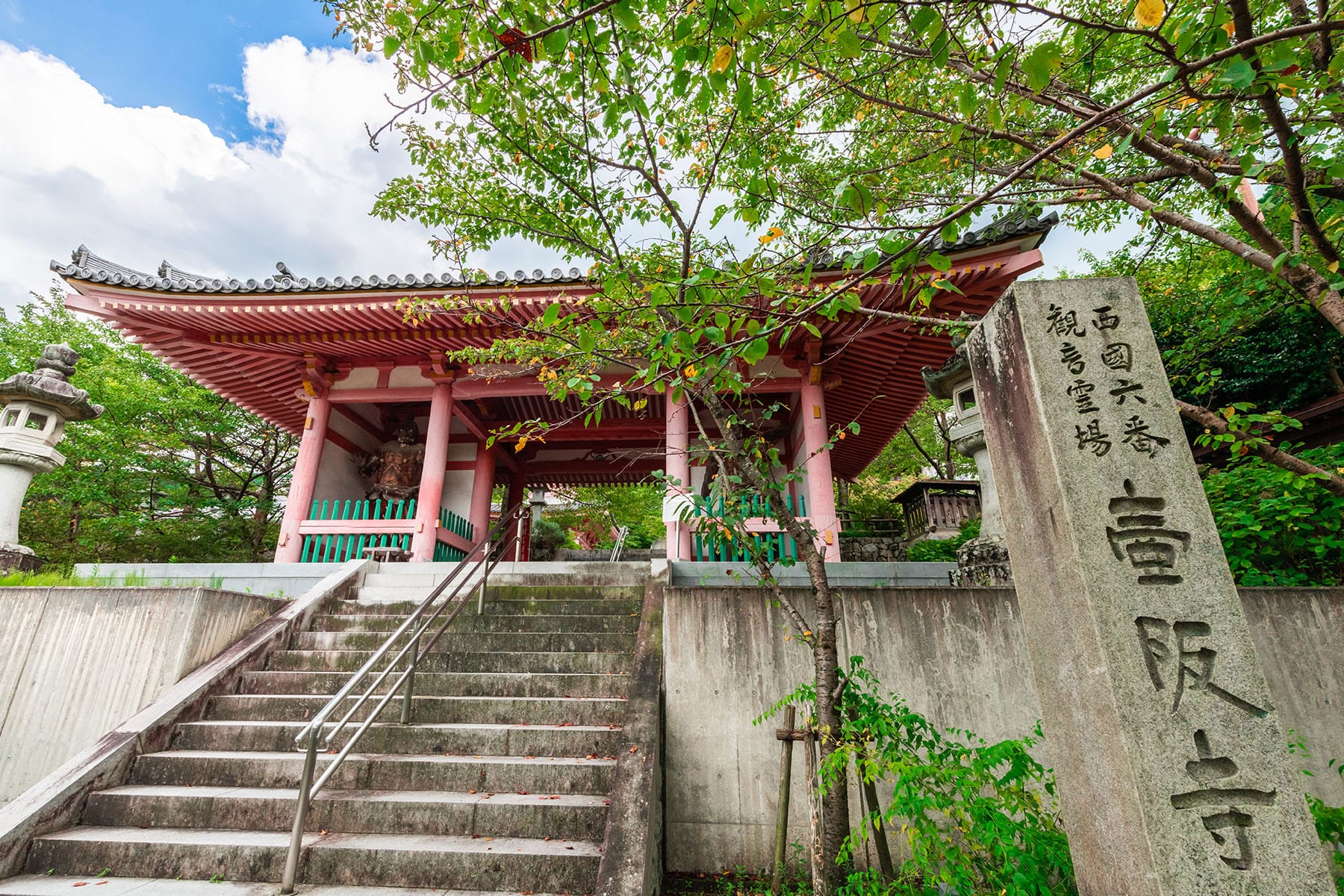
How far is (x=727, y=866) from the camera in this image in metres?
3.83

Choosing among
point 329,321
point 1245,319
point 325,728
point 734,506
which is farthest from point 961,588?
point 329,321

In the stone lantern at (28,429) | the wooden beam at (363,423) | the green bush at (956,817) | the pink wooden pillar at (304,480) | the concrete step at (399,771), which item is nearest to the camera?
the green bush at (956,817)

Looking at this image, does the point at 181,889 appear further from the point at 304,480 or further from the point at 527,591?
the point at 304,480

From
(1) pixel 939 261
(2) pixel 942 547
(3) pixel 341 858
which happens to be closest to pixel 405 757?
(3) pixel 341 858

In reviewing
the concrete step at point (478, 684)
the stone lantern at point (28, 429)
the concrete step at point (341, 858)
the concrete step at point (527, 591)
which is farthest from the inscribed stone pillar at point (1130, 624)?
the stone lantern at point (28, 429)

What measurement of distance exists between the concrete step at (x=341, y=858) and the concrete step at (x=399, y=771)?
0.36 meters

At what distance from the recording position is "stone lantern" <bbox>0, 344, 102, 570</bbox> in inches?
254

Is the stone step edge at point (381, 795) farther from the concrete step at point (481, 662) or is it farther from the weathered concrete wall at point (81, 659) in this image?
the concrete step at point (481, 662)

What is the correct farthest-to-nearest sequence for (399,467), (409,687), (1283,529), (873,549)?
(873,549) → (399,467) → (1283,529) → (409,687)

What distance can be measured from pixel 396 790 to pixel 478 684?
3.20 ft

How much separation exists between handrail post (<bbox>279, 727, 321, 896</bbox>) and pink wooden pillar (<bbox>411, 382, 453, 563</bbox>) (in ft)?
15.7

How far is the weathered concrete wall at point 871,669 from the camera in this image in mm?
3912

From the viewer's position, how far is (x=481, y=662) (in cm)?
486

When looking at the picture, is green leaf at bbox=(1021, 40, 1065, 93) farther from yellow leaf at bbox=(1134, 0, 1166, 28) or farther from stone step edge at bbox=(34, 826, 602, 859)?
stone step edge at bbox=(34, 826, 602, 859)
